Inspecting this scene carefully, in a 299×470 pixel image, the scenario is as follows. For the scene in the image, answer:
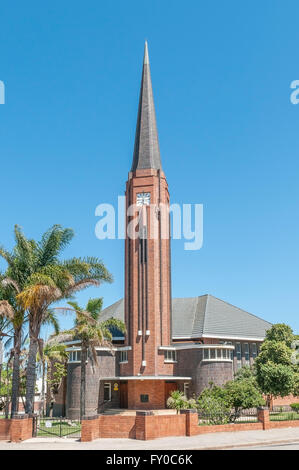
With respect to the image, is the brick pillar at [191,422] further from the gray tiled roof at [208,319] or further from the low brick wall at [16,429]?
the gray tiled roof at [208,319]

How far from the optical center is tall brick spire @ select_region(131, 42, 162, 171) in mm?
48406

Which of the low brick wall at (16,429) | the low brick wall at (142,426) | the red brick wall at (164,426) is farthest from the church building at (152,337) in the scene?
the low brick wall at (16,429)

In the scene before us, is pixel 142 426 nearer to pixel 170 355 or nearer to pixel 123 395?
pixel 170 355

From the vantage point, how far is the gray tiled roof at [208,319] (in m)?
45.4

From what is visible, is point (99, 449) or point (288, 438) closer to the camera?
point (99, 449)

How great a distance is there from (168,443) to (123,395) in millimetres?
23760

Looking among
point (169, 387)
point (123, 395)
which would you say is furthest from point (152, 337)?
point (123, 395)

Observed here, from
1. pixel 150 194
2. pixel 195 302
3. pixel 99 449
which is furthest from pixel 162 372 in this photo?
pixel 99 449

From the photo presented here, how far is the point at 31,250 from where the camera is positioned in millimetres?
25234

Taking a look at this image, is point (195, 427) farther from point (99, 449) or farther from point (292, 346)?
point (292, 346)

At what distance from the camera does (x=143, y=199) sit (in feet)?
151

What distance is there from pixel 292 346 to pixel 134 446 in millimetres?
22253

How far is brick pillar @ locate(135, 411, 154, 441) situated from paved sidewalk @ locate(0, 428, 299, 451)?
0.36m
